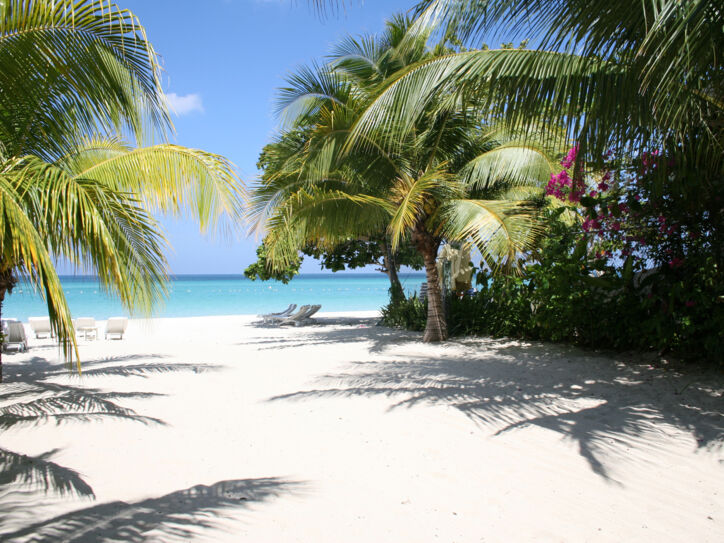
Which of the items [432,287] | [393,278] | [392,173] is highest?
[392,173]

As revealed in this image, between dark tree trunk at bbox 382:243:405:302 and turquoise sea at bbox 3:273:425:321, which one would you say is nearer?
dark tree trunk at bbox 382:243:405:302

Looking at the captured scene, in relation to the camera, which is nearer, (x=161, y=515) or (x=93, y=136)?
(x=161, y=515)

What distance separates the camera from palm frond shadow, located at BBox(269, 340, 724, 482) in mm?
3832

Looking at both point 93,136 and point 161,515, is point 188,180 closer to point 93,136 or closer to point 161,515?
point 93,136

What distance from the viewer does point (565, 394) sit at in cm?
507

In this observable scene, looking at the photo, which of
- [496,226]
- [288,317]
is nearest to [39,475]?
[496,226]

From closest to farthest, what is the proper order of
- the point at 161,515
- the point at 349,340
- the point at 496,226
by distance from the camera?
1. the point at 161,515
2. the point at 496,226
3. the point at 349,340

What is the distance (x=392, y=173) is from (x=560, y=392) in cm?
499

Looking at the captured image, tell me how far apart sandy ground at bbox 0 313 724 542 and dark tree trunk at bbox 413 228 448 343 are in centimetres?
284

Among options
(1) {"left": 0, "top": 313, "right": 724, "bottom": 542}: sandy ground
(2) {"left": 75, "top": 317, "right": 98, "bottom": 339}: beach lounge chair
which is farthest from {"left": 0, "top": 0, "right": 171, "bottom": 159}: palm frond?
(2) {"left": 75, "top": 317, "right": 98, "bottom": 339}: beach lounge chair

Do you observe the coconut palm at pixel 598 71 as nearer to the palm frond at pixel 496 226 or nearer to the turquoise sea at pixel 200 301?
the palm frond at pixel 496 226

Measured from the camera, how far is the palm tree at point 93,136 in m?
2.79

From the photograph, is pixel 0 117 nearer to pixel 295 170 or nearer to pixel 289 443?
pixel 289 443

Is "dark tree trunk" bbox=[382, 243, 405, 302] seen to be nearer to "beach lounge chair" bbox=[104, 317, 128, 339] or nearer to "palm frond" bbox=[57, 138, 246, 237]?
"beach lounge chair" bbox=[104, 317, 128, 339]
